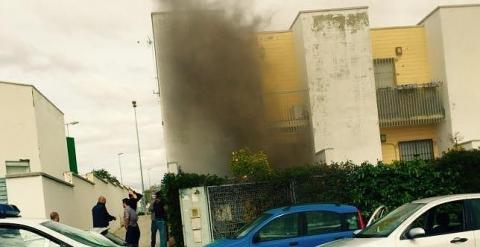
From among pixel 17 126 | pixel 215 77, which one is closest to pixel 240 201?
pixel 17 126

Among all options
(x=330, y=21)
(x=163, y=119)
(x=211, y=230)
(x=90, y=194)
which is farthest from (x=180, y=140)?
(x=211, y=230)

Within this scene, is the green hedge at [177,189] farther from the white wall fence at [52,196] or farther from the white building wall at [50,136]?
the white building wall at [50,136]

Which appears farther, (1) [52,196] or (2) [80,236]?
(1) [52,196]

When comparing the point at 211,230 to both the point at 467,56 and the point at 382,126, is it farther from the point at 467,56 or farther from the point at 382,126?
the point at 467,56

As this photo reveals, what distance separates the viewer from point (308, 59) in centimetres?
2400

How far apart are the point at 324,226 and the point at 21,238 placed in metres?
5.67

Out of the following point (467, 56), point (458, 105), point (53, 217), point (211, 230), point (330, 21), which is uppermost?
point (330, 21)

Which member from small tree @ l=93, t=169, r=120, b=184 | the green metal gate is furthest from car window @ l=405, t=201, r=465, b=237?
small tree @ l=93, t=169, r=120, b=184

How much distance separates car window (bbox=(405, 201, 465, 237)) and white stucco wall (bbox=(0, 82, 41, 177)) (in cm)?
1423

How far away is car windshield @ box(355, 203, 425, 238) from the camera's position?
776 centimetres

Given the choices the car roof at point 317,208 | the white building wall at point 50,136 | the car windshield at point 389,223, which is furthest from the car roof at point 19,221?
the white building wall at point 50,136

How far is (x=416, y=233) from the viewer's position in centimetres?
732

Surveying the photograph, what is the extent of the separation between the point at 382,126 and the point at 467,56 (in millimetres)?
4390

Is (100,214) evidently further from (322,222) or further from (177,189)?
(322,222)
